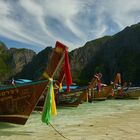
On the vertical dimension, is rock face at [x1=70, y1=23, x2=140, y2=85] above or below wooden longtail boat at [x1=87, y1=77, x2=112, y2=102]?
above

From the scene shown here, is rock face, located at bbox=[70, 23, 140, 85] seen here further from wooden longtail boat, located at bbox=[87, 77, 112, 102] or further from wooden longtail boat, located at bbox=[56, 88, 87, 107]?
wooden longtail boat, located at bbox=[56, 88, 87, 107]

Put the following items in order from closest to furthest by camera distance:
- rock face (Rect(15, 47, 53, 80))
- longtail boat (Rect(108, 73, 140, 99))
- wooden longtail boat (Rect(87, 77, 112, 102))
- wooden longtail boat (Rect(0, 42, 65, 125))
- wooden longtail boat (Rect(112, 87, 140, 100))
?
wooden longtail boat (Rect(0, 42, 65, 125)) < wooden longtail boat (Rect(87, 77, 112, 102)) < longtail boat (Rect(108, 73, 140, 99)) < wooden longtail boat (Rect(112, 87, 140, 100)) < rock face (Rect(15, 47, 53, 80))

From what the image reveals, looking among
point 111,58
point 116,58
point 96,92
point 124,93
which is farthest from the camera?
point 111,58

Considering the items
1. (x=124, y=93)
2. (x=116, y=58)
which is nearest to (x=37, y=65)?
(x=116, y=58)

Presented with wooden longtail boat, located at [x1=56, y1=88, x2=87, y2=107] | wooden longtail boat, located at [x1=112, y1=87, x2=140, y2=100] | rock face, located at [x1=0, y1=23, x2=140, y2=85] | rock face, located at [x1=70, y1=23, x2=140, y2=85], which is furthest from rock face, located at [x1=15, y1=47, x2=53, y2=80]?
wooden longtail boat, located at [x1=56, y1=88, x2=87, y2=107]

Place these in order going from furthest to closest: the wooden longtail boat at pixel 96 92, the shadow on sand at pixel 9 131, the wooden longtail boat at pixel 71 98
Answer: the wooden longtail boat at pixel 96 92 < the wooden longtail boat at pixel 71 98 < the shadow on sand at pixel 9 131

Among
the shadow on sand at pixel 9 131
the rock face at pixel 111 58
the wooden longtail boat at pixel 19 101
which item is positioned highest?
the rock face at pixel 111 58

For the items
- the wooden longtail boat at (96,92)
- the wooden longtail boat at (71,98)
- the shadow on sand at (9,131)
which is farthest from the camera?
the wooden longtail boat at (96,92)

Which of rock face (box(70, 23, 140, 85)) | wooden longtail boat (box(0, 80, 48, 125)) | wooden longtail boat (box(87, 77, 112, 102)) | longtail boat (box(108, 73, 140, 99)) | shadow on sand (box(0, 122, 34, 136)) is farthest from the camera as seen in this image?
rock face (box(70, 23, 140, 85))

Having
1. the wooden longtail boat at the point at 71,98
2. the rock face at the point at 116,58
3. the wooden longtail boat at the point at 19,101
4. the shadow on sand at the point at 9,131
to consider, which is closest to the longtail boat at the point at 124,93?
the wooden longtail boat at the point at 71,98

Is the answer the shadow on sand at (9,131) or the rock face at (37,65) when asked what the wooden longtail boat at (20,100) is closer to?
the shadow on sand at (9,131)

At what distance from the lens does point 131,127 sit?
46.1ft

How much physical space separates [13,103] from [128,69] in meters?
104

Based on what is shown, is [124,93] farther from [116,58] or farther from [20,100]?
[116,58]
